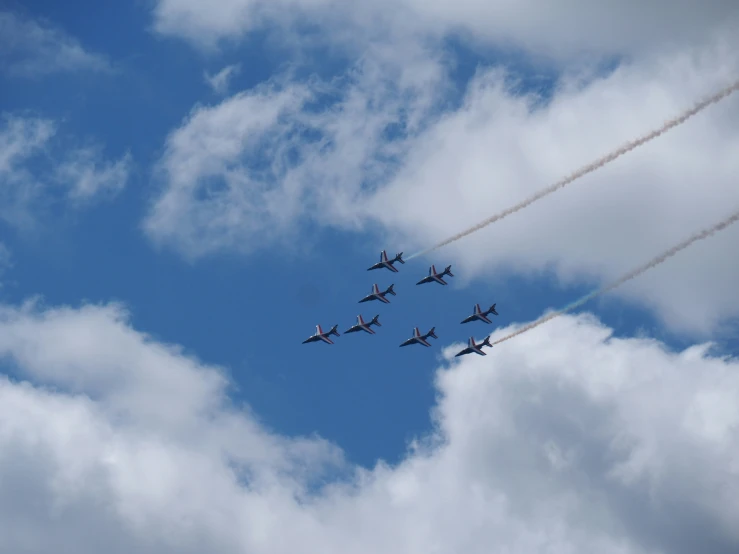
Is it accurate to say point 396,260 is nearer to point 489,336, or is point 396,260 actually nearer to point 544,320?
point 489,336

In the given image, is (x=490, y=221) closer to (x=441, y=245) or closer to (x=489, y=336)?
(x=441, y=245)

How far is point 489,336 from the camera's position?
19488 cm

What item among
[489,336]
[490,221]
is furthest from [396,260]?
[490,221]

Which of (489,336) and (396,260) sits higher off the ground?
(396,260)

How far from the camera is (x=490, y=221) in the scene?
16962 cm

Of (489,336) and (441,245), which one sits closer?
(441,245)

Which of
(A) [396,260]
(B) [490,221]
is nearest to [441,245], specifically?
(B) [490,221]

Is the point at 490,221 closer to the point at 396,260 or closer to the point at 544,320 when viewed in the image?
the point at 544,320

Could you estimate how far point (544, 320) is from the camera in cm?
17288

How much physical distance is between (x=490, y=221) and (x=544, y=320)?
16.1 m

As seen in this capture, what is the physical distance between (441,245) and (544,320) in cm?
1812

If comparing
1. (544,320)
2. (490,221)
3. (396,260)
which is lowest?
(544,320)

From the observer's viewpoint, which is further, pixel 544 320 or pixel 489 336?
pixel 489 336

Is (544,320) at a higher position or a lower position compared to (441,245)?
lower
